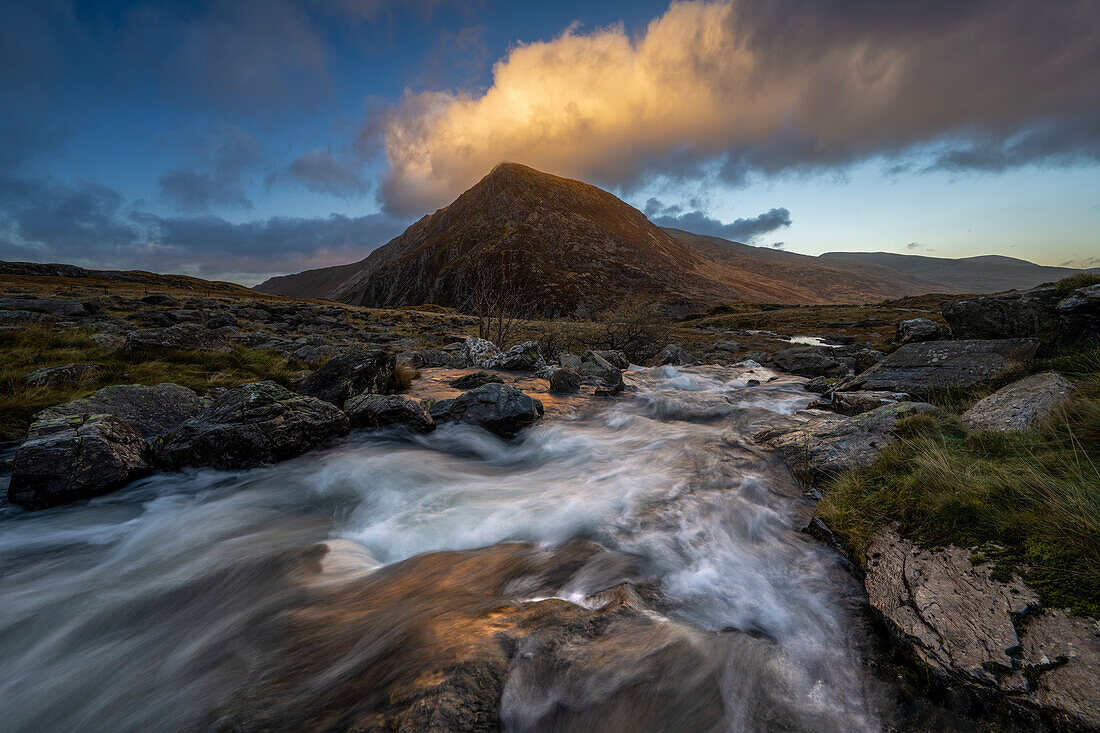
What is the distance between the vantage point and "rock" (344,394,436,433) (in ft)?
28.0

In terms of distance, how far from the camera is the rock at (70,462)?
5.31 m

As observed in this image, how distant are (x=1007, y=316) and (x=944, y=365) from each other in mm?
2123

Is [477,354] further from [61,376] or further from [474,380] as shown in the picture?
[61,376]

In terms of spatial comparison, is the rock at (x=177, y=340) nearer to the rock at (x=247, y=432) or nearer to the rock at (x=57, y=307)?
the rock at (x=247, y=432)

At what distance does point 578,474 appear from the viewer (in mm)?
7477

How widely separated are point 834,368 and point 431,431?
17763 mm

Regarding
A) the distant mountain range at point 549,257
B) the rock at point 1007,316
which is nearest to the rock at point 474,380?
the rock at point 1007,316

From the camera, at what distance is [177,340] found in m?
10.8

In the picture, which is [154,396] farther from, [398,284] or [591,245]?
[398,284]

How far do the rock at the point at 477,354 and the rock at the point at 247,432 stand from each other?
9317mm

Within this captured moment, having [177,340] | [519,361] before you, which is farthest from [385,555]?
[519,361]

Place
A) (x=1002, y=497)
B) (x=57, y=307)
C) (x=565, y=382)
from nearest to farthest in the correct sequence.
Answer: (x=1002, y=497) < (x=565, y=382) < (x=57, y=307)

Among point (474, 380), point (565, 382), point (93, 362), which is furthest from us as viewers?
point (565, 382)

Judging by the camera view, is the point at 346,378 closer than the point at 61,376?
No
